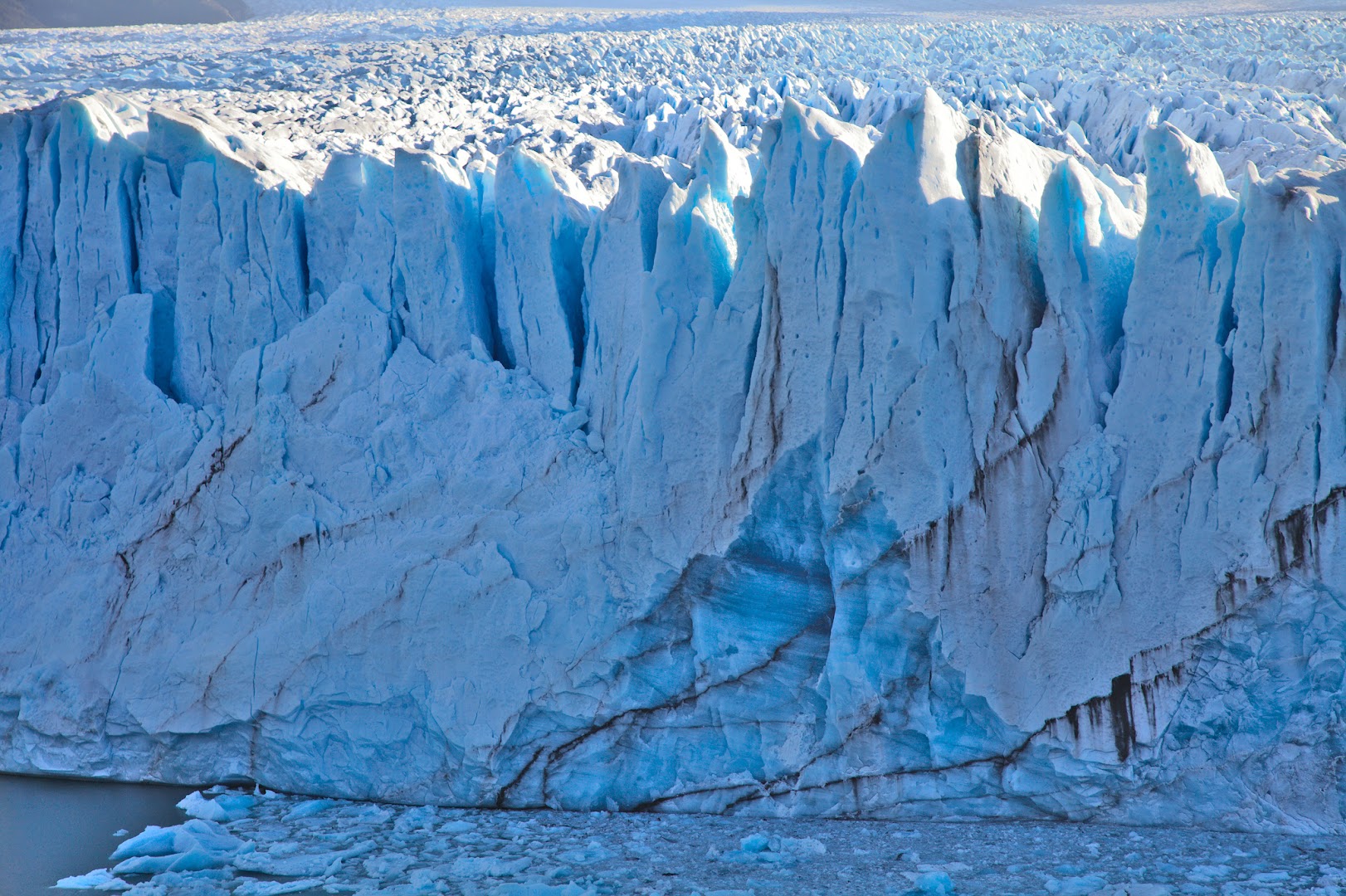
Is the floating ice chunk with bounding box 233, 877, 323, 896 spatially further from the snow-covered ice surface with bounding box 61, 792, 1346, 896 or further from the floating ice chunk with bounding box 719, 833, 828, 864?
the floating ice chunk with bounding box 719, 833, 828, 864

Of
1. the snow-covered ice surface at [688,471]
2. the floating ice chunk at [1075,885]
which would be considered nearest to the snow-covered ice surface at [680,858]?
the floating ice chunk at [1075,885]

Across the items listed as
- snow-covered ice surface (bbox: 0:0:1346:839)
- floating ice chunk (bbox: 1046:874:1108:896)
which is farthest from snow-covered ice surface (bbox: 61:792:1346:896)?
snow-covered ice surface (bbox: 0:0:1346:839)

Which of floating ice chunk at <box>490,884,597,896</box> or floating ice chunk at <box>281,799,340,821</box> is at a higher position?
floating ice chunk at <box>490,884,597,896</box>

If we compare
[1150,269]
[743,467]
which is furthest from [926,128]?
[743,467]

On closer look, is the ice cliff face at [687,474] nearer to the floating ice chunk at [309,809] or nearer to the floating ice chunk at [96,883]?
the floating ice chunk at [309,809]

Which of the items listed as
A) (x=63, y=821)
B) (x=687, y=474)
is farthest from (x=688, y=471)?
(x=63, y=821)
